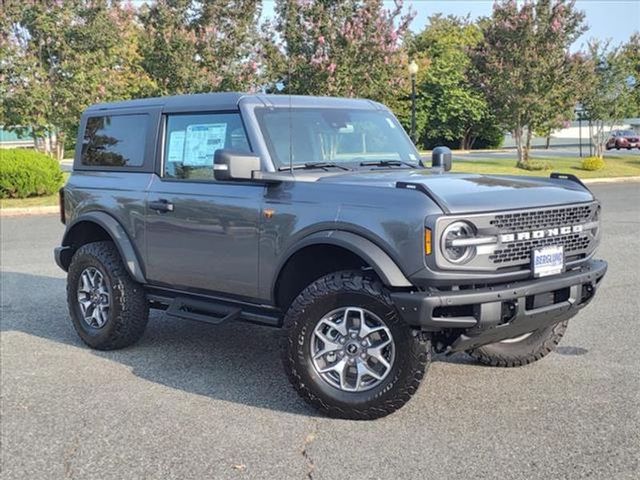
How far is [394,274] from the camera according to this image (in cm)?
394

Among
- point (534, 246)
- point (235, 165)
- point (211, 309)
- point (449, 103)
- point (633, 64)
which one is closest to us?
point (534, 246)

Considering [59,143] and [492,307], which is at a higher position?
[59,143]

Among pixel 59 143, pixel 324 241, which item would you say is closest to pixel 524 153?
pixel 59 143

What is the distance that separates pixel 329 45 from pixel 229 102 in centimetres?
1622

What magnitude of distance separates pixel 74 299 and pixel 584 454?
413 cm

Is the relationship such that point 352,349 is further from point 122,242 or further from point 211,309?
point 122,242

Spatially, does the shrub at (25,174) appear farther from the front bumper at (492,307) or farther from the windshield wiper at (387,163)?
the front bumper at (492,307)

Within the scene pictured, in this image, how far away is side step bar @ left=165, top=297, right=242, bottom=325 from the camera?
15.9 ft

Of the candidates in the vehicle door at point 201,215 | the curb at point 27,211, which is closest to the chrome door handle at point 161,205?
the vehicle door at point 201,215

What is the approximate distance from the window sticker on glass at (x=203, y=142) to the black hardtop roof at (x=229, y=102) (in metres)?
0.14

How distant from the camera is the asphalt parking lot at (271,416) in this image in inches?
141

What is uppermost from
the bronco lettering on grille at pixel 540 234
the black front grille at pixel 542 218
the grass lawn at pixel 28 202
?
Result: the black front grille at pixel 542 218

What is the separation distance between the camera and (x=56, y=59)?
19.6m

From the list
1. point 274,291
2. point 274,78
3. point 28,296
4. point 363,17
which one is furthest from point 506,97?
point 274,291
